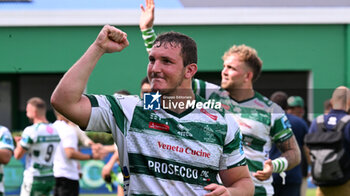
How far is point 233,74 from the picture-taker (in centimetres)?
559

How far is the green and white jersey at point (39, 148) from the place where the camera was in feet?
27.3

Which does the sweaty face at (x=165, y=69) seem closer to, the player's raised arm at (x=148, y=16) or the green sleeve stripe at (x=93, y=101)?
the green sleeve stripe at (x=93, y=101)

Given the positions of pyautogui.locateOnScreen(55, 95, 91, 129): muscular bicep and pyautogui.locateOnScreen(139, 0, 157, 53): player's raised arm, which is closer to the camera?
pyautogui.locateOnScreen(55, 95, 91, 129): muscular bicep

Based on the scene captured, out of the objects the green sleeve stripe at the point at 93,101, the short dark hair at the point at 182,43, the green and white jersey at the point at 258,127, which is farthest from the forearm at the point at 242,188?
the green and white jersey at the point at 258,127

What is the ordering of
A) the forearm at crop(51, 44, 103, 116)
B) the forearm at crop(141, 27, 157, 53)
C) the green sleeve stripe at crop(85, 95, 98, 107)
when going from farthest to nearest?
the forearm at crop(141, 27, 157, 53) < the green sleeve stripe at crop(85, 95, 98, 107) < the forearm at crop(51, 44, 103, 116)

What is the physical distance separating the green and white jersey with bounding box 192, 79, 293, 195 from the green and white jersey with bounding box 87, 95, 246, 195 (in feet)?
7.01

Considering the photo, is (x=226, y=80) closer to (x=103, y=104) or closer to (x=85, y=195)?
(x=103, y=104)

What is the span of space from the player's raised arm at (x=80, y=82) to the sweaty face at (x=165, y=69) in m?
0.24

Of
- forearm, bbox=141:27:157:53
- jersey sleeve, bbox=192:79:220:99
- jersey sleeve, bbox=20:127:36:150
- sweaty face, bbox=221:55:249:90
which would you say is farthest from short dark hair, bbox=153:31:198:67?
jersey sleeve, bbox=20:127:36:150

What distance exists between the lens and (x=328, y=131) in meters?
7.65

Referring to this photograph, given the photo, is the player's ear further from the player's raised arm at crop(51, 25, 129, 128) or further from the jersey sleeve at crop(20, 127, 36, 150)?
the jersey sleeve at crop(20, 127, 36, 150)

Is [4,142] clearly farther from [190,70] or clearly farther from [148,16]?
[190,70]

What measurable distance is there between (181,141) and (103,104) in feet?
1.53

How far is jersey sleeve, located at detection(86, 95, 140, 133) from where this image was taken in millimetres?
3025
